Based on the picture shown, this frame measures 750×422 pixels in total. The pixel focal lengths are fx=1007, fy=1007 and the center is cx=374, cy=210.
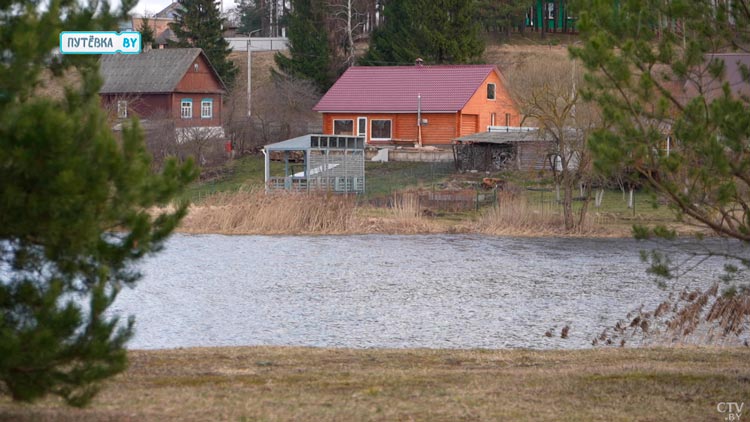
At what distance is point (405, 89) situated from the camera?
190 ft

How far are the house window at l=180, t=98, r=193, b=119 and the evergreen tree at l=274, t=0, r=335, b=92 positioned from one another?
832 cm

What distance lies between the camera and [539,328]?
601 inches

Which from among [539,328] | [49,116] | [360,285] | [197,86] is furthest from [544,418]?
[197,86]

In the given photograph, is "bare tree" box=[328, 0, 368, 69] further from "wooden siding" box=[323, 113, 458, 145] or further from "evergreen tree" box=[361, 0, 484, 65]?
"wooden siding" box=[323, 113, 458, 145]

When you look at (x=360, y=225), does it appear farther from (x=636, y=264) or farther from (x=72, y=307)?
(x=72, y=307)

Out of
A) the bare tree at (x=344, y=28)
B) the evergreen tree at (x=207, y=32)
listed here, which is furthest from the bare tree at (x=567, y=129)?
the evergreen tree at (x=207, y=32)

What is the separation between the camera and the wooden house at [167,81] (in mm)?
58000

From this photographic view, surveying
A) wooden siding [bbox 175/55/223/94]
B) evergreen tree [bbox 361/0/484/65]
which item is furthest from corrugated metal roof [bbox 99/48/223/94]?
evergreen tree [bbox 361/0/484/65]

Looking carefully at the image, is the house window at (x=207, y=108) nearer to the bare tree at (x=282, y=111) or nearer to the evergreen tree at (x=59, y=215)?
the bare tree at (x=282, y=111)

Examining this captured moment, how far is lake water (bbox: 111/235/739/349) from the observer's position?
14516 mm

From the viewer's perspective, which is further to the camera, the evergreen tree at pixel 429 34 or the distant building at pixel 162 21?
the distant building at pixel 162 21

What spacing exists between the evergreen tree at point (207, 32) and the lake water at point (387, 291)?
38.0m

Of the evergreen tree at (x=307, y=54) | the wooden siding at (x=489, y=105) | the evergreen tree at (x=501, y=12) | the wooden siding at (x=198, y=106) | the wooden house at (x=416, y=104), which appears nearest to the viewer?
the wooden house at (x=416, y=104)

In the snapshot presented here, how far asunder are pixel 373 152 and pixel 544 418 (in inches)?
1790
